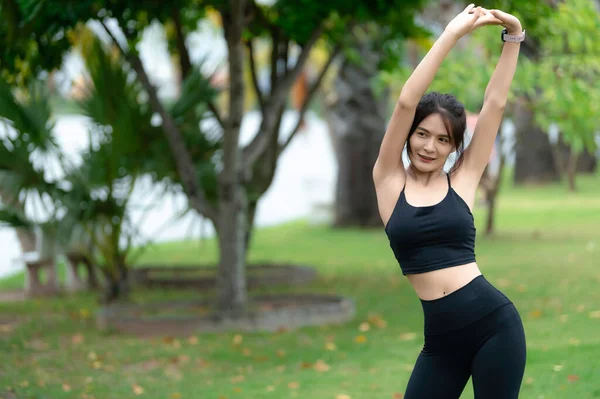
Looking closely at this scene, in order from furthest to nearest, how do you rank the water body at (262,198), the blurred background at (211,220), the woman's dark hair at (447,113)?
the water body at (262,198) < the blurred background at (211,220) < the woman's dark hair at (447,113)

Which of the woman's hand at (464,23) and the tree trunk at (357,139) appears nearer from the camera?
the woman's hand at (464,23)

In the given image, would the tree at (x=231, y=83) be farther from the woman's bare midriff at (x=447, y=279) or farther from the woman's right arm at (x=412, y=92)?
the woman's bare midriff at (x=447, y=279)

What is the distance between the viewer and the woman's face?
3492 mm

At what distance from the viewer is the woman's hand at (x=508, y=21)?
342 centimetres

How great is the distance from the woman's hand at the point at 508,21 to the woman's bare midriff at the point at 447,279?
2.81 ft

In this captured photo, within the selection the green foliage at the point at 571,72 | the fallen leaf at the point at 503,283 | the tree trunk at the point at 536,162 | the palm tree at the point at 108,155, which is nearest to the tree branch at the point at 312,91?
the palm tree at the point at 108,155

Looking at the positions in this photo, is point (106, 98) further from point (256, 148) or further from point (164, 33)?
point (164, 33)

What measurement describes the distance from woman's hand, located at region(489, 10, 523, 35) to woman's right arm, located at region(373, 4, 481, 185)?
0.21 ft

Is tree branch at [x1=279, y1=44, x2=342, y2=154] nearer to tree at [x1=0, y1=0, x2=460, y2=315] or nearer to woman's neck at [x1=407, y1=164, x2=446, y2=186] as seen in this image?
tree at [x1=0, y1=0, x2=460, y2=315]

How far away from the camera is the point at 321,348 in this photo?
27.3 ft

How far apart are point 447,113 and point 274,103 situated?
6580 mm

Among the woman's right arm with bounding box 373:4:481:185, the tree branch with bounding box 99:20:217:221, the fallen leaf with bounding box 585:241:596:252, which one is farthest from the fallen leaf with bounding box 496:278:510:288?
the woman's right arm with bounding box 373:4:481:185

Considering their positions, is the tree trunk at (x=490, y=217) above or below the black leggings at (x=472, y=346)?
above

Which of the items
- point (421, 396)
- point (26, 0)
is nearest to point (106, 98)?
point (26, 0)
